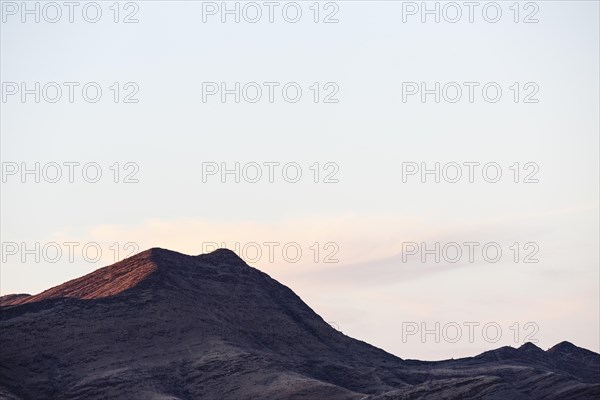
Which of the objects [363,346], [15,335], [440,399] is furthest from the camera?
[363,346]

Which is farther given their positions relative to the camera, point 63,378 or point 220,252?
point 220,252

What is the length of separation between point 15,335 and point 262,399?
111ft

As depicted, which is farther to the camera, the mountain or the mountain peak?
the mountain peak

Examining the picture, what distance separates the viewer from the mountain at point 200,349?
145 metres

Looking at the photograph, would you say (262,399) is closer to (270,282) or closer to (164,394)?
(164,394)

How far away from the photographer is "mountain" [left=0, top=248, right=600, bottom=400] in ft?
477

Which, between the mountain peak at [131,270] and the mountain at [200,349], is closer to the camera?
the mountain at [200,349]

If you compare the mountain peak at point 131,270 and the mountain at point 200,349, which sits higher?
the mountain peak at point 131,270

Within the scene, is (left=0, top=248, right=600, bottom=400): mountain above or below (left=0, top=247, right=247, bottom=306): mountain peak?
below

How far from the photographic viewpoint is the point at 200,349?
156625 millimetres

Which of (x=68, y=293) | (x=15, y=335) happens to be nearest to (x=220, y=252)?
(x=68, y=293)

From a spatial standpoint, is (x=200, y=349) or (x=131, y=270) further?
(x=131, y=270)

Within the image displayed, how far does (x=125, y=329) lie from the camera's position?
6280 inches

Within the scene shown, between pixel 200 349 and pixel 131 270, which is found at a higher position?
pixel 131 270
